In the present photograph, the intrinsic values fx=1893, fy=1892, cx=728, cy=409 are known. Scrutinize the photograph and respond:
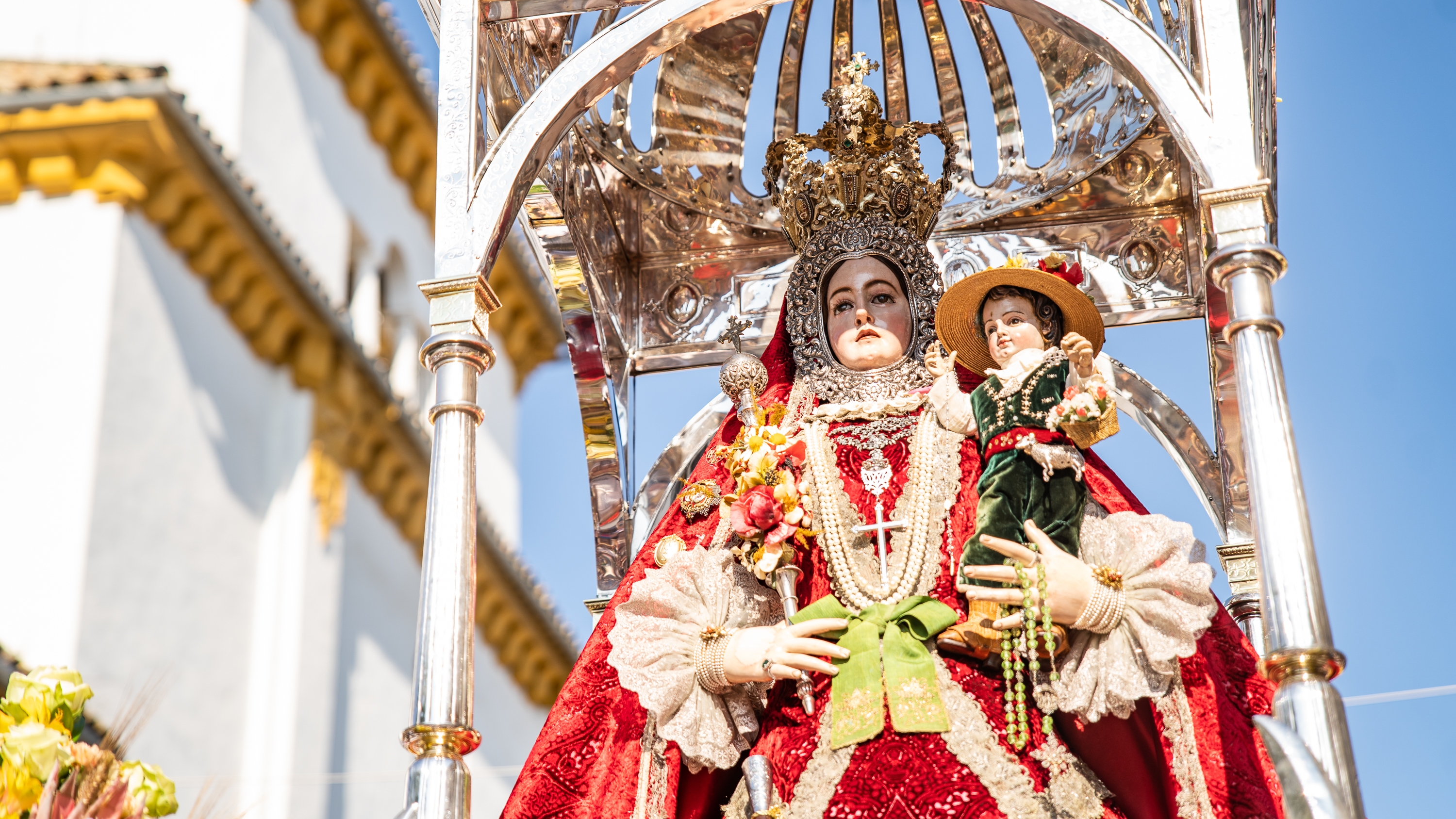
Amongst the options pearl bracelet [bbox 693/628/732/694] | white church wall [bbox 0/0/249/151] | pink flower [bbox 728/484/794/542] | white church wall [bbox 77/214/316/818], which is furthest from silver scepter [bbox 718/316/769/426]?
white church wall [bbox 0/0/249/151]

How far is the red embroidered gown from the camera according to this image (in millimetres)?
4883

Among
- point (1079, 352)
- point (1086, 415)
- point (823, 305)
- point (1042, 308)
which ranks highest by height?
point (823, 305)

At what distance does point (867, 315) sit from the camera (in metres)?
6.09

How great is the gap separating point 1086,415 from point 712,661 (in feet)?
3.98

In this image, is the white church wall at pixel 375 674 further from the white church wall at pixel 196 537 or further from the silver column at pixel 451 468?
the silver column at pixel 451 468

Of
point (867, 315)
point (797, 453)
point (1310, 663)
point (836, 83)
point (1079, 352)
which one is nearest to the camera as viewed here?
point (1310, 663)

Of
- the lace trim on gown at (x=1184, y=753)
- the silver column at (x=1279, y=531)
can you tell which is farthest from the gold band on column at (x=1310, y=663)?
the lace trim on gown at (x=1184, y=753)

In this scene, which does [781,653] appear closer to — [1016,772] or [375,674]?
[1016,772]

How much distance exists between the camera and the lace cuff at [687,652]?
517 centimetres

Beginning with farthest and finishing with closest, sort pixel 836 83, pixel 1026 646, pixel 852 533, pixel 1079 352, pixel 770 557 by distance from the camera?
1. pixel 836 83
2. pixel 852 533
3. pixel 770 557
4. pixel 1079 352
5. pixel 1026 646

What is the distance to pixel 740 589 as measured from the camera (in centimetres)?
553

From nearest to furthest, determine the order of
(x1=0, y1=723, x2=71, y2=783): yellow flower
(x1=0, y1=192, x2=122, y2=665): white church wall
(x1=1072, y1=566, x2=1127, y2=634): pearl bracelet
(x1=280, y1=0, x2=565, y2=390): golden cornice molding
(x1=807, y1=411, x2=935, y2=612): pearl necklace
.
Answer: (x1=0, y1=723, x2=71, y2=783): yellow flower, (x1=1072, y1=566, x2=1127, y2=634): pearl bracelet, (x1=807, y1=411, x2=935, y2=612): pearl necklace, (x1=0, y1=192, x2=122, y2=665): white church wall, (x1=280, y1=0, x2=565, y2=390): golden cornice molding

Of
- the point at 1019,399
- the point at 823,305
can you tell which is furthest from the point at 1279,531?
the point at 823,305

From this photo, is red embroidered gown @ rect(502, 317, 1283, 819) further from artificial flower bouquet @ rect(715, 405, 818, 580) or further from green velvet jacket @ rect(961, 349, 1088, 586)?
green velvet jacket @ rect(961, 349, 1088, 586)
